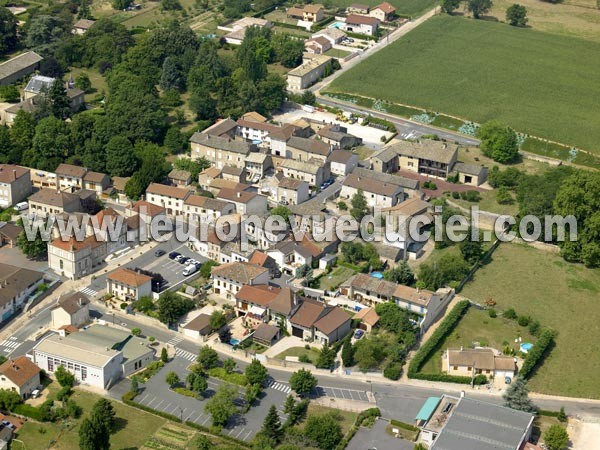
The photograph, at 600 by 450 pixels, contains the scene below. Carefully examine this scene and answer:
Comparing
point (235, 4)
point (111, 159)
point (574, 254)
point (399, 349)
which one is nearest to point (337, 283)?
point (399, 349)

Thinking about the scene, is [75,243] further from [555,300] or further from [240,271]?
[555,300]

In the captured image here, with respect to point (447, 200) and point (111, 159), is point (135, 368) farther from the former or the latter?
point (447, 200)

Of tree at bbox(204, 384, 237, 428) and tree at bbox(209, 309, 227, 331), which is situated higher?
tree at bbox(204, 384, 237, 428)

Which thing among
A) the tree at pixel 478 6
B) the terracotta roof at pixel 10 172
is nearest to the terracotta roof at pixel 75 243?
the terracotta roof at pixel 10 172

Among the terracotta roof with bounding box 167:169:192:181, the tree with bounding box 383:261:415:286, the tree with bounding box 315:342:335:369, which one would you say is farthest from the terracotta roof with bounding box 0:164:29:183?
the tree with bounding box 315:342:335:369

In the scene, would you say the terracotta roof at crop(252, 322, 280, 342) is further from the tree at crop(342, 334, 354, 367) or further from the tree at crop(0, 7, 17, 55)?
the tree at crop(0, 7, 17, 55)

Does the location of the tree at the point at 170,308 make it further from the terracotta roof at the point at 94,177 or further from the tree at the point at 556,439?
the tree at the point at 556,439

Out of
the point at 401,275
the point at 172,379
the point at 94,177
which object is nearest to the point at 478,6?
the point at 94,177
